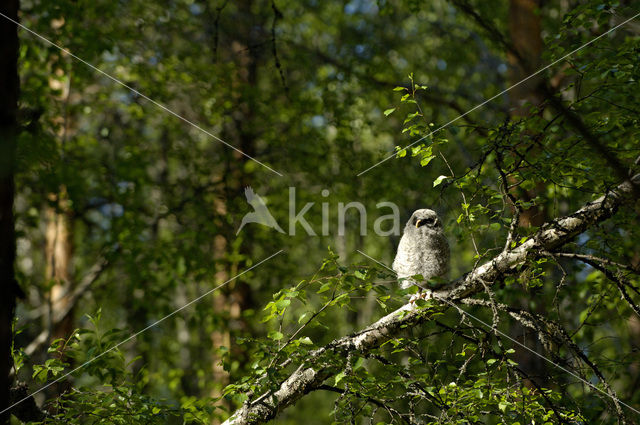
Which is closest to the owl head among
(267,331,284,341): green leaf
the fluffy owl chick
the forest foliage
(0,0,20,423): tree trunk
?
the fluffy owl chick

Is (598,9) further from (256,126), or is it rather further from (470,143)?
(470,143)

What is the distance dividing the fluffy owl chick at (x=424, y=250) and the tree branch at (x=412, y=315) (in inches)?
17.5

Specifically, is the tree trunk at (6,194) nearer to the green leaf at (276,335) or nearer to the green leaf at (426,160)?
the green leaf at (276,335)

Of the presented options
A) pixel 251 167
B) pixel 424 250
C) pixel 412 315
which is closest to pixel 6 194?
pixel 412 315

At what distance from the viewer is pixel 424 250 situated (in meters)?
3.24

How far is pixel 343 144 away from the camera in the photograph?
7.32m

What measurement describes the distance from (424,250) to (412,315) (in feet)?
2.15

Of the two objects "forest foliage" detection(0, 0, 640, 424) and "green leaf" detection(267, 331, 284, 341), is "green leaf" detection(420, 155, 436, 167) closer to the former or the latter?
"forest foliage" detection(0, 0, 640, 424)

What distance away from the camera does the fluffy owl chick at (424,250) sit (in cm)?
323

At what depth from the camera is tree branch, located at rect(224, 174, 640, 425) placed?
250 cm

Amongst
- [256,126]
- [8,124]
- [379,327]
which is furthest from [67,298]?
[8,124]

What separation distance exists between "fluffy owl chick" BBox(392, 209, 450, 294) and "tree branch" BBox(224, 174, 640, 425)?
17.5 inches

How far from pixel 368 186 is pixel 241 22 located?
3497mm

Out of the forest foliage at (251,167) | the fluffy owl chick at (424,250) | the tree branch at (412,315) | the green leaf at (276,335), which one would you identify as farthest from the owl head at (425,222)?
the green leaf at (276,335)
